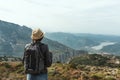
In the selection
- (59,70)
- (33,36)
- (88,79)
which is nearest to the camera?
(33,36)

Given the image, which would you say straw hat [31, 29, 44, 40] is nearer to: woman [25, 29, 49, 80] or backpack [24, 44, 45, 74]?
woman [25, 29, 49, 80]

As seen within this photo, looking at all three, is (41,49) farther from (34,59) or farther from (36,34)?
(36,34)

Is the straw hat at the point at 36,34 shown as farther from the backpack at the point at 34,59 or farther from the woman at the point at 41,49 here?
the backpack at the point at 34,59

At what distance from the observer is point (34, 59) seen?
11.0 m

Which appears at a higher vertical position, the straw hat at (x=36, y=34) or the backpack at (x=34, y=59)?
the straw hat at (x=36, y=34)

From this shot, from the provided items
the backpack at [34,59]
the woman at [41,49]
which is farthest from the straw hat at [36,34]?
the backpack at [34,59]

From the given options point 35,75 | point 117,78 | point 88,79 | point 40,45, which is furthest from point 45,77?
point 117,78

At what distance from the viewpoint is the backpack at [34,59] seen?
35.9ft

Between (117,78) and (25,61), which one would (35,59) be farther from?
(117,78)

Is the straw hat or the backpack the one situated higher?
the straw hat

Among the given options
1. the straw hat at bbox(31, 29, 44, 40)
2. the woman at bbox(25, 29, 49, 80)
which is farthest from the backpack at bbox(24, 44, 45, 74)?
the straw hat at bbox(31, 29, 44, 40)

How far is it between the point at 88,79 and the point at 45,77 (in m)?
14.1

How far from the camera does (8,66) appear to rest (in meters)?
29.5

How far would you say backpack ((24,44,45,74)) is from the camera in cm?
1095
